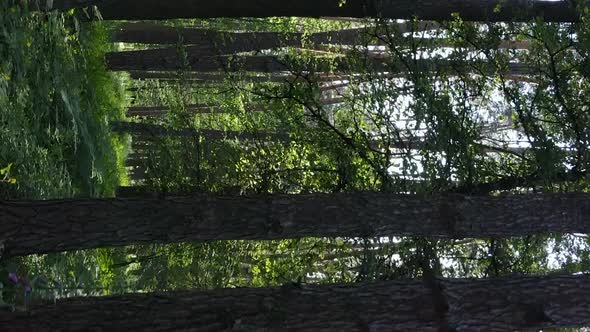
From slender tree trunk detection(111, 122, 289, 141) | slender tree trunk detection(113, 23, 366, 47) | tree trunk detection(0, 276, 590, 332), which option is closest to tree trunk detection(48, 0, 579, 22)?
slender tree trunk detection(111, 122, 289, 141)

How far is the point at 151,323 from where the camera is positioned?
4.65m

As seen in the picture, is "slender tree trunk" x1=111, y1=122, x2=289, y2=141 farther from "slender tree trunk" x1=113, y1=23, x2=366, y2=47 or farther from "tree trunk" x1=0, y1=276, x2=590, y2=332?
"tree trunk" x1=0, y1=276, x2=590, y2=332

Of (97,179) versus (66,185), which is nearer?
(66,185)

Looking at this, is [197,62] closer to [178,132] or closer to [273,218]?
[178,132]

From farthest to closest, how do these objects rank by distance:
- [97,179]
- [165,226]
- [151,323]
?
[97,179] < [165,226] < [151,323]

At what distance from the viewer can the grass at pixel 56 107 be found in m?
7.27

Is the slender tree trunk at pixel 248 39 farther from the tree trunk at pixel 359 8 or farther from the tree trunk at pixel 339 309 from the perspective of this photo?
the tree trunk at pixel 339 309

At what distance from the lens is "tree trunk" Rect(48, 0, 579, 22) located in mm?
7836

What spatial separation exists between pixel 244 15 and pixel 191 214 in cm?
327

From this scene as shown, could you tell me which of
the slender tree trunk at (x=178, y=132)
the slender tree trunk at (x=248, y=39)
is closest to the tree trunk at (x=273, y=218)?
the slender tree trunk at (x=178, y=132)

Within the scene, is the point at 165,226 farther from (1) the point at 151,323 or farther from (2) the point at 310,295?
(2) the point at 310,295

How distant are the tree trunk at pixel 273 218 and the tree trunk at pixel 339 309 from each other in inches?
30.0

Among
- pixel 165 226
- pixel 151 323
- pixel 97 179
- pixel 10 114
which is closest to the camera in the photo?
pixel 151 323

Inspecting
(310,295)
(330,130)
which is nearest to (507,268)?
(330,130)
